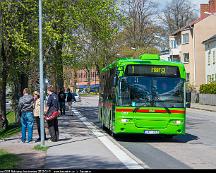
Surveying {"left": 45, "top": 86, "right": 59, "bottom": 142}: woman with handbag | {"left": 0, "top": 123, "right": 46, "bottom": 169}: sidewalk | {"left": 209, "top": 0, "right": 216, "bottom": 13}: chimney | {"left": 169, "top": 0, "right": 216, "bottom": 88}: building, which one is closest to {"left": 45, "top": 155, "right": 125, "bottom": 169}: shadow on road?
{"left": 0, "top": 123, "right": 46, "bottom": 169}: sidewalk

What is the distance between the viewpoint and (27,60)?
27.1m

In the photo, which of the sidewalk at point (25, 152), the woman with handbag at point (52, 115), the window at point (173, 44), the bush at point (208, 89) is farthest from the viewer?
the window at point (173, 44)

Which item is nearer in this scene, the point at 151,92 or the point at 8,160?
the point at 8,160

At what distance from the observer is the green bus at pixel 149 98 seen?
1770 cm

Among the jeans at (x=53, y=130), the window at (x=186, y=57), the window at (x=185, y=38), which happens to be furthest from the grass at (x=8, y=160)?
the window at (x=186, y=57)

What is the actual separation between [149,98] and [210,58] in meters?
51.0

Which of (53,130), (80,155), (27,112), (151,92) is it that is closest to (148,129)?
(151,92)

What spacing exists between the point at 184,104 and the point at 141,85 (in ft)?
5.35

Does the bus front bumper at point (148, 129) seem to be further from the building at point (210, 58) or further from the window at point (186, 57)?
the window at point (186, 57)

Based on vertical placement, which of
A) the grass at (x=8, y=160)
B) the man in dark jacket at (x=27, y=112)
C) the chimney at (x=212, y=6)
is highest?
the chimney at (x=212, y=6)

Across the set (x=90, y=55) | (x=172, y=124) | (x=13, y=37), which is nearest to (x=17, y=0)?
(x=13, y=37)

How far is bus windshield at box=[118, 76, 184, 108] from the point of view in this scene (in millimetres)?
17719

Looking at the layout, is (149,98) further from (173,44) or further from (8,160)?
(173,44)

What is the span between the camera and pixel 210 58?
2643 inches
